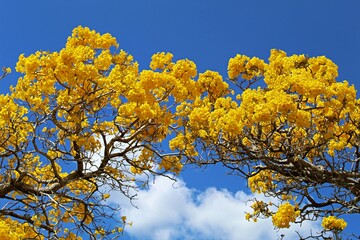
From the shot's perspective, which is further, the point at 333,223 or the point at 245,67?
the point at 245,67

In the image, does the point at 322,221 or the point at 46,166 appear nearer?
the point at 322,221

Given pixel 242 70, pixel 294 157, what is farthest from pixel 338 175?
pixel 242 70

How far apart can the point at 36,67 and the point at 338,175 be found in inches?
221

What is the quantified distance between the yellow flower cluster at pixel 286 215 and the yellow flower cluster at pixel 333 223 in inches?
21.4

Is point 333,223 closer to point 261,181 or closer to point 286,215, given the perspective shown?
point 286,215

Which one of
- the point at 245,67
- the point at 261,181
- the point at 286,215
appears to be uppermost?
the point at 245,67

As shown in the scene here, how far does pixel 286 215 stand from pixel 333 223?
0.87 meters

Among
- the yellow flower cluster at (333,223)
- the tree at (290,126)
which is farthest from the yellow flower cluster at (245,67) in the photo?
the yellow flower cluster at (333,223)

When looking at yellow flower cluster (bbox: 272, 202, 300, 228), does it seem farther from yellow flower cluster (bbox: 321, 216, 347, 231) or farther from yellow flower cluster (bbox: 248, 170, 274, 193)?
yellow flower cluster (bbox: 248, 170, 274, 193)

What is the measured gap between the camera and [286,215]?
888cm

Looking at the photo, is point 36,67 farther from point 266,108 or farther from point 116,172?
point 266,108

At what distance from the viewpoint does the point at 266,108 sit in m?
7.64

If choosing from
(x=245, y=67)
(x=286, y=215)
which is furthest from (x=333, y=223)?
(x=245, y=67)

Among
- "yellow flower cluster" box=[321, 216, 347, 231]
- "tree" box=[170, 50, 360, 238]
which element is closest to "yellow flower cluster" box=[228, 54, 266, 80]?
"tree" box=[170, 50, 360, 238]
